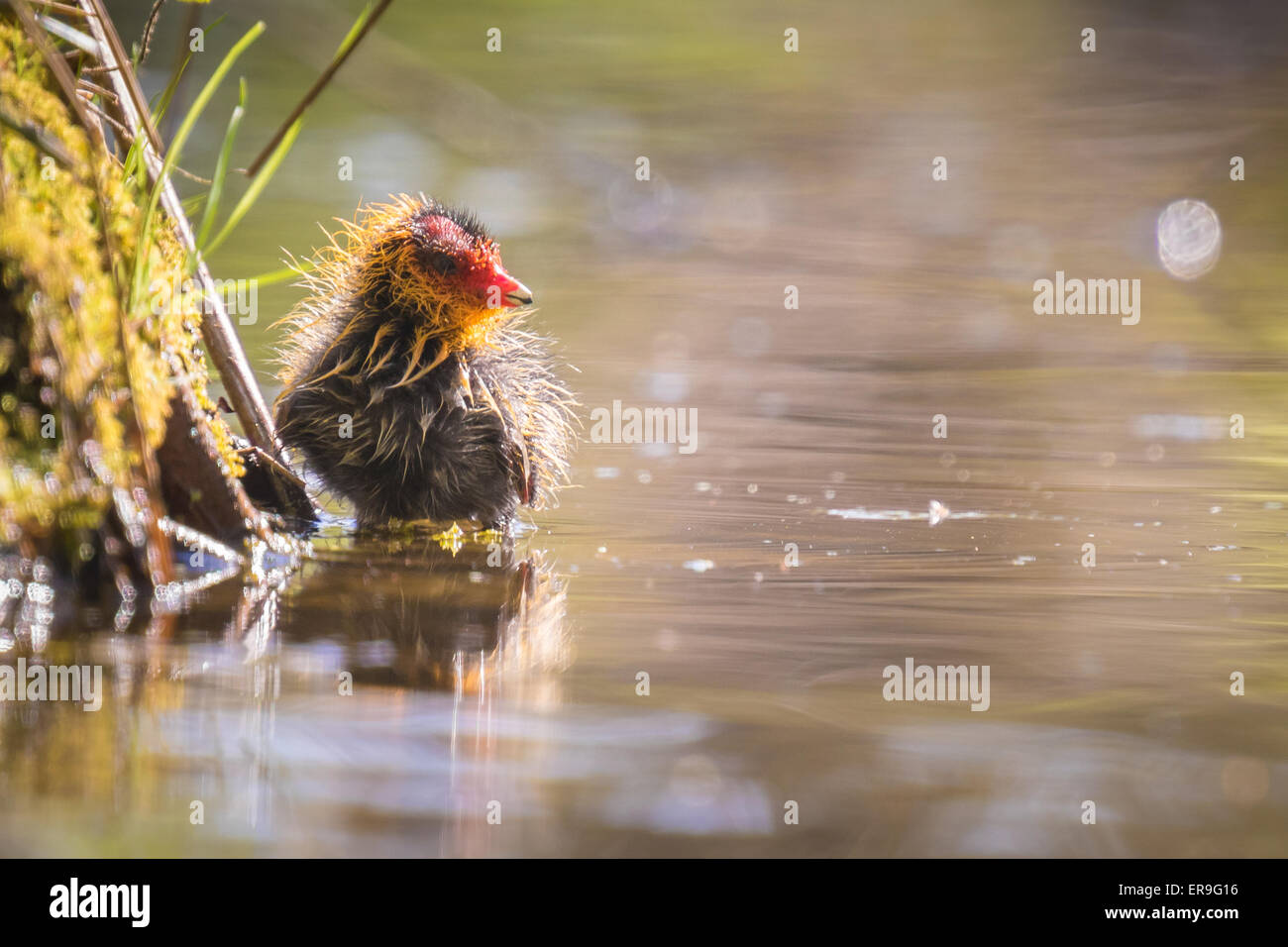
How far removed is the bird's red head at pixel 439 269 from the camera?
3.44 metres

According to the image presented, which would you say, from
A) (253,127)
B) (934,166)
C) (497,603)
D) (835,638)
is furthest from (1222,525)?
(253,127)

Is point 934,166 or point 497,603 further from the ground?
point 934,166

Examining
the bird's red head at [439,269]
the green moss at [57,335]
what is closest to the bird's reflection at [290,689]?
the green moss at [57,335]

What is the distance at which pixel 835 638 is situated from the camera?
2.52 meters

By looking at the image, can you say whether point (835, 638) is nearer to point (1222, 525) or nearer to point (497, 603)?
point (497, 603)


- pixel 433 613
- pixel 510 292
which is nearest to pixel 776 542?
pixel 510 292

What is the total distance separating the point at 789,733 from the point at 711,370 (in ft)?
13.6

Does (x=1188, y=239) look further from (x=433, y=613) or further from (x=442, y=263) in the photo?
(x=433, y=613)

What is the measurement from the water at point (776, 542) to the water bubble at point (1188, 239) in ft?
0.45

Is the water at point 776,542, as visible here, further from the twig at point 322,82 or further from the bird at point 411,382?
the twig at point 322,82

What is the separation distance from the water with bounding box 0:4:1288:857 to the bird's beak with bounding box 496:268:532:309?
2.17 ft

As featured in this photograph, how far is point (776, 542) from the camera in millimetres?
3473

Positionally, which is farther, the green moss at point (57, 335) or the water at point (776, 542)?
the green moss at point (57, 335)
